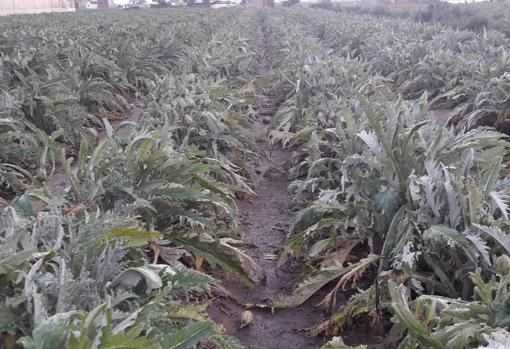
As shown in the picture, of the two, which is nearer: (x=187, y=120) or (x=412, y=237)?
(x=412, y=237)

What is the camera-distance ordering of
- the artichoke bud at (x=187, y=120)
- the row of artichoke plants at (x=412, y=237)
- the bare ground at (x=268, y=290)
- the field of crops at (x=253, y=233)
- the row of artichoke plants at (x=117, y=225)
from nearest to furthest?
the row of artichoke plants at (x=117, y=225) → the field of crops at (x=253, y=233) → the row of artichoke plants at (x=412, y=237) → the bare ground at (x=268, y=290) → the artichoke bud at (x=187, y=120)

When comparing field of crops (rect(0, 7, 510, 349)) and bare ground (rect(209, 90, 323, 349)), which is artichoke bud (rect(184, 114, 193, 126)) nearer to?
field of crops (rect(0, 7, 510, 349))

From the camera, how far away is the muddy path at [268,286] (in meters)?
2.69

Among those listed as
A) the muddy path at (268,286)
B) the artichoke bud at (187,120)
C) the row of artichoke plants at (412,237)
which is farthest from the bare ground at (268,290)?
the artichoke bud at (187,120)

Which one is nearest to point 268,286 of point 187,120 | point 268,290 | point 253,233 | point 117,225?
point 268,290

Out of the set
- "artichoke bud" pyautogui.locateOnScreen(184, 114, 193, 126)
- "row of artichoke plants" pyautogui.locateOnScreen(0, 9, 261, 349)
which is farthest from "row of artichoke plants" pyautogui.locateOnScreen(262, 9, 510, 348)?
"artichoke bud" pyautogui.locateOnScreen(184, 114, 193, 126)

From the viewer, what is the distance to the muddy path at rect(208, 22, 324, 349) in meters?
2.69

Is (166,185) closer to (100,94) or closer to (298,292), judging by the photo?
(298,292)

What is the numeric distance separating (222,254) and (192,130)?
1.75 metres

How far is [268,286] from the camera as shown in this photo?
3170mm

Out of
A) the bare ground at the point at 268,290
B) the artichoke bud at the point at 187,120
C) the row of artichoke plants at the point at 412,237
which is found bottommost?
the bare ground at the point at 268,290

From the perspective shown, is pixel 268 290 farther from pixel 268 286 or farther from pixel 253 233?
pixel 253 233

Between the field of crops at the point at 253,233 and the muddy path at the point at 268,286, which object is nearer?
the field of crops at the point at 253,233

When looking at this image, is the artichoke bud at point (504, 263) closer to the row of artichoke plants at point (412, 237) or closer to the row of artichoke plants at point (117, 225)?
the row of artichoke plants at point (412, 237)
